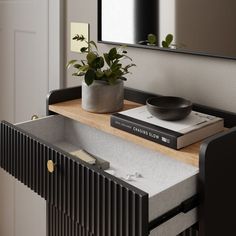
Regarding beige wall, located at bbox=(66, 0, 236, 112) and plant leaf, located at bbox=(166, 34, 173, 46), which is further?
plant leaf, located at bbox=(166, 34, 173, 46)

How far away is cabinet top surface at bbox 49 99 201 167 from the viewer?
1062mm

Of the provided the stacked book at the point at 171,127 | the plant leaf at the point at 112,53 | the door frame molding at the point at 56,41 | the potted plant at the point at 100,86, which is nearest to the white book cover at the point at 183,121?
the stacked book at the point at 171,127

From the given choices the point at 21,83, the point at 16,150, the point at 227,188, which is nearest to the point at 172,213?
the point at 227,188

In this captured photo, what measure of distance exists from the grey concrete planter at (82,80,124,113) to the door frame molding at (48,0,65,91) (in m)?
0.51

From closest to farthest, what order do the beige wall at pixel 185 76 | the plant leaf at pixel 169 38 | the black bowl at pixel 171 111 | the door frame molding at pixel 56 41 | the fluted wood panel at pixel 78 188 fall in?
the fluted wood panel at pixel 78 188 < the black bowl at pixel 171 111 < the beige wall at pixel 185 76 < the plant leaf at pixel 169 38 < the door frame molding at pixel 56 41

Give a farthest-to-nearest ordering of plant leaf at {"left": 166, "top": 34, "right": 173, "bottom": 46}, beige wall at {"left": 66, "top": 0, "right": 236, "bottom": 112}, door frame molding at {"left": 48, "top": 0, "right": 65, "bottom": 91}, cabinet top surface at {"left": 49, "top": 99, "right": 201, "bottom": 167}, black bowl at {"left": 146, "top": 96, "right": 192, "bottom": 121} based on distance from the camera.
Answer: door frame molding at {"left": 48, "top": 0, "right": 65, "bottom": 91}, plant leaf at {"left": 166, "top": 34, "right": 173, "bottom": 46}, beige wall at {"left": 66, "top": 0, "right": 236, "bottom": 112}, black bowl at {"left": 146, "top": 96, "right": 192, "bottom": 121}, cabinet top surface at {"left": 49, "top": 99, "right": 201, "bottom": 167}

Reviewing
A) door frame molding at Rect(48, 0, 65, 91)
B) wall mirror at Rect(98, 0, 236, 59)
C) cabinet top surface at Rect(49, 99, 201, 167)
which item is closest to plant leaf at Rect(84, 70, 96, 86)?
cabinet top surface at Rect(49, 99, 201, 167)

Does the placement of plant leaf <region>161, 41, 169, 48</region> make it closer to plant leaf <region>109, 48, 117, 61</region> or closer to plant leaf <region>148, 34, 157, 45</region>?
plant leaf <region>148, 34, 157, 45</region>

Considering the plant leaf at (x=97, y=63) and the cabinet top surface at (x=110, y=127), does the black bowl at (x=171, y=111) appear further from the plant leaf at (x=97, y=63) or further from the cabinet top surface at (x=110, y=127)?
the plant leaf at (x=97, y=63)

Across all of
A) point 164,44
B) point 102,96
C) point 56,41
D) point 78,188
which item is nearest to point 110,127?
point 102,96

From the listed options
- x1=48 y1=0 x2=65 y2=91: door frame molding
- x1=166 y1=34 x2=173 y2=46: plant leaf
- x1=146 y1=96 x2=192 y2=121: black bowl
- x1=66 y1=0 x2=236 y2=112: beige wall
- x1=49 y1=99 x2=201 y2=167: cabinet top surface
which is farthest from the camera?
x1=48 y1=0 x2=65 y2=91: door frame molding

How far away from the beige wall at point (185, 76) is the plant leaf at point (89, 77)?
0.23m

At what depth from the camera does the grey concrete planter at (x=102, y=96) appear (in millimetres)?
1346

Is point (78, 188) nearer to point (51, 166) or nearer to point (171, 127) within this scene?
point (51, 166)
